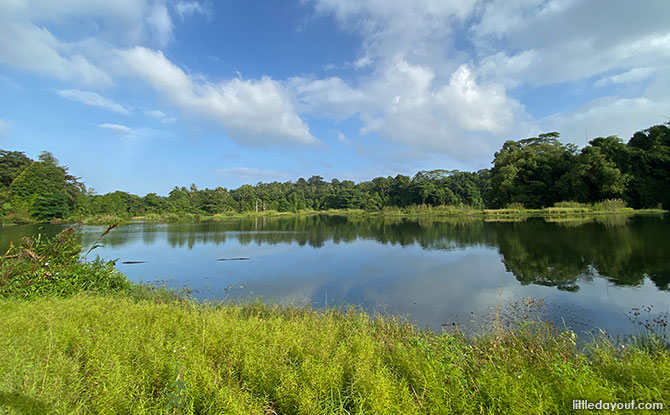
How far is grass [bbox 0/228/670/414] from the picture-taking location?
1.90 metres

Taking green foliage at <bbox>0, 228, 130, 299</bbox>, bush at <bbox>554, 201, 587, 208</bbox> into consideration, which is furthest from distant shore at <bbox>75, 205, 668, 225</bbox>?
green foliage at <bbox>0, 228, 130, 299</bbox>

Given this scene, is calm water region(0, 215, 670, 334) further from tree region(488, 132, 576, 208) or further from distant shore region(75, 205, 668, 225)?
tree region(488, 132, 576, 208)

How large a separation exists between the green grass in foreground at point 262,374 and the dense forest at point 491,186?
403 inches

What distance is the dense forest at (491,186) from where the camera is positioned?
82.7 ft

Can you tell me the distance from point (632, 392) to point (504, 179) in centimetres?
3563

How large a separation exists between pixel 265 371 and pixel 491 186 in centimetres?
4153

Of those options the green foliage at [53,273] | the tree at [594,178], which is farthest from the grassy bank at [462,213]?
the green foliage at [53,273]

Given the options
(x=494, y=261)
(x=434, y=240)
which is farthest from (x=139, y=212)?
(x=494, y=261)

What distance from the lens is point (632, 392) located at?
1931 mm

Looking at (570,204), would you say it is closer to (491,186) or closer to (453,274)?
(491,186)

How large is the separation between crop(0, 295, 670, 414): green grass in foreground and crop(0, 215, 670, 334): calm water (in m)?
2.56

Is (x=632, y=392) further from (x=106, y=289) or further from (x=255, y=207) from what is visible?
(x=255, y=207)

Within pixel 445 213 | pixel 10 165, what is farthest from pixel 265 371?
pixel 10 165

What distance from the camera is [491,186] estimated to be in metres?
37.9
